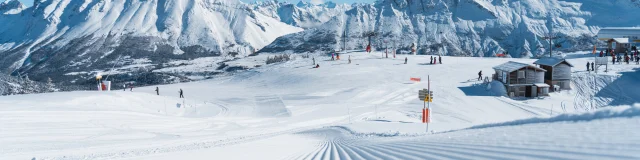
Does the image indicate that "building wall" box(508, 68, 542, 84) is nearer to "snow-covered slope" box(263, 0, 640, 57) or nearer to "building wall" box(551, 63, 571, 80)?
"building wall" box(551, 63, 571, 80)

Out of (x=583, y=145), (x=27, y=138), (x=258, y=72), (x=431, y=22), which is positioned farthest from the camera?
(x=431, y=22)

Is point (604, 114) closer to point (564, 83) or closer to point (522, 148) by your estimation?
point (522, 148)

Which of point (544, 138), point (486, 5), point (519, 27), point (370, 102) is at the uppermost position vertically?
point (486, 5)

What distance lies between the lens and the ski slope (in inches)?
283

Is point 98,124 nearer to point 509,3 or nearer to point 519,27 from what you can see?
point 519,27

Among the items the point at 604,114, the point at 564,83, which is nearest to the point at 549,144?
the point at 604,114

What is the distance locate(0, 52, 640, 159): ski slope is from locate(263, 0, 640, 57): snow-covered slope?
286ft

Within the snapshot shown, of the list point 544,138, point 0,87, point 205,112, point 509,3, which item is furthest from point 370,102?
point 509,3

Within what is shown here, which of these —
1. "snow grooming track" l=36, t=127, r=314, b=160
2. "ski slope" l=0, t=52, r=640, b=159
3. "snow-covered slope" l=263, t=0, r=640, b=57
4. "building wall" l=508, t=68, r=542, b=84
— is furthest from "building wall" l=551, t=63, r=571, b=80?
"snow-covered slope" l=263, t=0, r=640, b=57

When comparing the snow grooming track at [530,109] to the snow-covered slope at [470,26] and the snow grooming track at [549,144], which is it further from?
the snow-covered slope at [470,26]

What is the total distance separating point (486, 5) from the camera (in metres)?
157

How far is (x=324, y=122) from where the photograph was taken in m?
24.1

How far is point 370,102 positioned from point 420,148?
2305cm

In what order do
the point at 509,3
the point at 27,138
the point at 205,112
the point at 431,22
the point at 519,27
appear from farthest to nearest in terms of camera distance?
1. the point at 509,3
2. the point at 431,22
3. the point at 519,27
4. the point at 205,112
5. the point at 27,138
